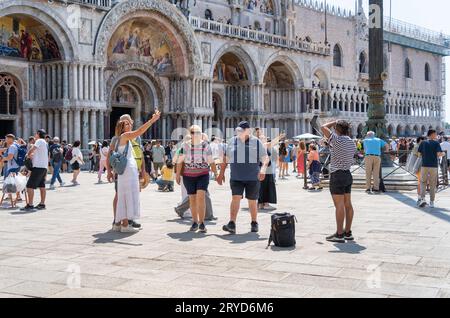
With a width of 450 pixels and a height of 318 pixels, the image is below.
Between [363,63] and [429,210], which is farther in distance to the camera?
[363,63]

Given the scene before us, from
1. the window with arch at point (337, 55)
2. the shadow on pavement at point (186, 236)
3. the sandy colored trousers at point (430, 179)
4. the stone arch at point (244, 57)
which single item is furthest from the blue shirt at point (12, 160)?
the window with arch at point (337, 55)

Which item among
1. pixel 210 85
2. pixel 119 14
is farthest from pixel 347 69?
pixel 119 14

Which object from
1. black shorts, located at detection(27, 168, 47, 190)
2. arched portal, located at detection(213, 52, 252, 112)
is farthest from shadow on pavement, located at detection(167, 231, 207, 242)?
arched portal, located at detection(213, 52, 252, 112)

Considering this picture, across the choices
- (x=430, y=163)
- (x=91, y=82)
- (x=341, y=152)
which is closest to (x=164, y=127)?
(x=91, y=82)

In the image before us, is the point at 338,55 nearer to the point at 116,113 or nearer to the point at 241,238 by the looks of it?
the point at 116,113

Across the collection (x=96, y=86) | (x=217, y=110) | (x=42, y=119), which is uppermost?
(x=96, y=86)

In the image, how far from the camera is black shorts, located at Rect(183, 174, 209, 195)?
9.78 meters

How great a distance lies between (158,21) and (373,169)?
18.6m

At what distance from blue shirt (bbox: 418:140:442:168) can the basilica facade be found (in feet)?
60.0

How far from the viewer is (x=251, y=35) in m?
38.4

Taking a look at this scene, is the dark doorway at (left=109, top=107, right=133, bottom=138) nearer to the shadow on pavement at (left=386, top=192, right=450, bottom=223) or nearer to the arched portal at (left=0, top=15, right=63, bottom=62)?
the arched portal at (left=0, top=15, right=63, bottom=62)

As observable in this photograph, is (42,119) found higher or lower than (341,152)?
higher

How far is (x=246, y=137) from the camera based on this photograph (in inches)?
382
